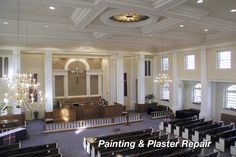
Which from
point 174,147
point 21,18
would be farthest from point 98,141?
point 21,18

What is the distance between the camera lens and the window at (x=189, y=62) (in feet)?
60.5

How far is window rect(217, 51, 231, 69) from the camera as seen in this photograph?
15.3m

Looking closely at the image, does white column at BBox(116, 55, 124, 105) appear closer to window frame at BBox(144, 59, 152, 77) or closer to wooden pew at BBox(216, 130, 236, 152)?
window frame at BBox(144, 59, 152, 77)

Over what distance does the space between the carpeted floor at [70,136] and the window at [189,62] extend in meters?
5.72

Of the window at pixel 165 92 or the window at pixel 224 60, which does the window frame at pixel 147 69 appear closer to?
the window at pixel 165 92

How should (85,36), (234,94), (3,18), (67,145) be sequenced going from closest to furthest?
(3,18), (67,145), (85,36), (234,94)

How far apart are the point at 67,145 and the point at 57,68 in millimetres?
11504

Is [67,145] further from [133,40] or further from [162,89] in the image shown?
[162,89]

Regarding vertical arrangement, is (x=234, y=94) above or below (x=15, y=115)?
above

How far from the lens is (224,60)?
1559 centimetres

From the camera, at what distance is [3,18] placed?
959 cm

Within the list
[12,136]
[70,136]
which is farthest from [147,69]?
[12,136]

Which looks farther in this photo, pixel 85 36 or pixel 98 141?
pixel 85 36

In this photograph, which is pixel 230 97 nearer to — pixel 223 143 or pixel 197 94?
pixel 197 94
